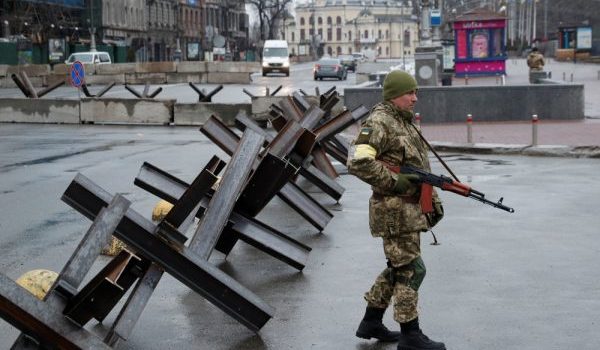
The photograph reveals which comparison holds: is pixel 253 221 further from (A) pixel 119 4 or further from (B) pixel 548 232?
(A) pixel 119 4

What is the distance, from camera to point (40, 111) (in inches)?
1135

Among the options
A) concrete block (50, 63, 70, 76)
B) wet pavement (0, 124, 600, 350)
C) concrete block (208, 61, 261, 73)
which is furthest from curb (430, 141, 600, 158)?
concrete block (208, 61, 261, 73)

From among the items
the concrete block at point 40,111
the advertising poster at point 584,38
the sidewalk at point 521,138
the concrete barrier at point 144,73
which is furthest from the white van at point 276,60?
the sidewalk at point 521,138

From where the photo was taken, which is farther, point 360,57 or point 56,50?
point 360,57

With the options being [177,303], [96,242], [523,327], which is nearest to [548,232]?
[523,327]

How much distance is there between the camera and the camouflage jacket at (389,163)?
6.08 meters

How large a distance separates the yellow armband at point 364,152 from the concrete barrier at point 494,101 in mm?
18170

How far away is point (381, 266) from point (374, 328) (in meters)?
2.42

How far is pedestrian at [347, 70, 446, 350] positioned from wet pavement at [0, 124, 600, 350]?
446mm

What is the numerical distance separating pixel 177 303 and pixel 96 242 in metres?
2.32

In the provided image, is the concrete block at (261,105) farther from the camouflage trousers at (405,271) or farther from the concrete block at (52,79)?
the concrete block at (52,79)

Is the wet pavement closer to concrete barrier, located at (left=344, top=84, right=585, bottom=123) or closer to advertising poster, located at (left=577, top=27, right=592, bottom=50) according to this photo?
concrete barrier, located at (left=344, top=84, right=585, bottom=123)

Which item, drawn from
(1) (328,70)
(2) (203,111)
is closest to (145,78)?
(1) (328,70)

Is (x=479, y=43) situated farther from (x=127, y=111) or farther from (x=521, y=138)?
(x=521, y=138)
